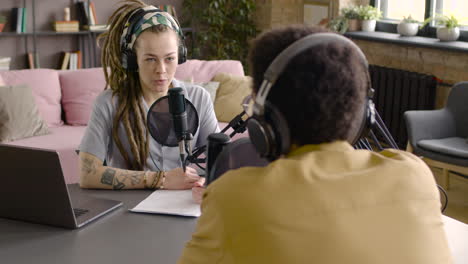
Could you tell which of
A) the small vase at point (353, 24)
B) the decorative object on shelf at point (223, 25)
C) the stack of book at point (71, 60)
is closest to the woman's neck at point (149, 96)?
the small vase at point (353, 24)

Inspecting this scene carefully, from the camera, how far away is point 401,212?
90 centimetres

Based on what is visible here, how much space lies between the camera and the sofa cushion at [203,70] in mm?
4648

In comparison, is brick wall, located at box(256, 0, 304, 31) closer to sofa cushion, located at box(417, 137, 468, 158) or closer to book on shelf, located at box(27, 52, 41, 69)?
book on shelf, located at box(27, 52, 41, 69)

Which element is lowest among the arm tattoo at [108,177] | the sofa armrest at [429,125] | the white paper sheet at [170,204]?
the sofa armrest at [429,125]

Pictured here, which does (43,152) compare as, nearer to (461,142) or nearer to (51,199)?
(51,199)

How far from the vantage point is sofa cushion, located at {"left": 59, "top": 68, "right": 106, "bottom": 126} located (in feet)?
14.4

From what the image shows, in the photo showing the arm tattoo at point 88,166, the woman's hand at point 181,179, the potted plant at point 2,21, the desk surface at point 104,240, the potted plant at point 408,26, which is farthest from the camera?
the potted plant at point 2,21

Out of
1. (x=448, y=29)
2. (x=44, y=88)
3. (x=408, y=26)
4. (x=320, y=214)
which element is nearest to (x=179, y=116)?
(x=320, y=214)

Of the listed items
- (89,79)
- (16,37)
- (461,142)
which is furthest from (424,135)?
(16,37)

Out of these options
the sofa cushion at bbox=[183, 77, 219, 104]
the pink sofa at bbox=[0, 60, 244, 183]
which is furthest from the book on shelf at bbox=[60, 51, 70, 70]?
the sofa cushion at bbox=[183, 77, 219, 104]

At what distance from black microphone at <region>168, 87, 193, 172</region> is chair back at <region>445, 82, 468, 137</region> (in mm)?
2959

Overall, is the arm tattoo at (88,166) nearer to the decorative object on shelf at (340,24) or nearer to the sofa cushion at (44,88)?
the sofa cushion at (44,88)

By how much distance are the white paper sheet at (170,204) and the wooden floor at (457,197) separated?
8.02 ft

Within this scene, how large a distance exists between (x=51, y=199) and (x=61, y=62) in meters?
4.56
